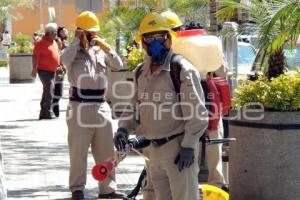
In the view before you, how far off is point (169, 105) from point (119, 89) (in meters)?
11.1

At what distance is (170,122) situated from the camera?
232 inches

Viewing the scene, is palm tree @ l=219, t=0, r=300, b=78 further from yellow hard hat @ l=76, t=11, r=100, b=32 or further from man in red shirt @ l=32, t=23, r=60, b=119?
man in red shirt @ l=32, t=23, r=60, b=119

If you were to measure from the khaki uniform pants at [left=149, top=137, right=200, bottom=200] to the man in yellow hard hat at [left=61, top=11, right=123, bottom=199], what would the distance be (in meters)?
2.48

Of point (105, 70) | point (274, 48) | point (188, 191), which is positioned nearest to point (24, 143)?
point (105, 70)

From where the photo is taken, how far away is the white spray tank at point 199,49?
7.38 meters

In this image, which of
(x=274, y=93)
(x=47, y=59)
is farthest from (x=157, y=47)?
(x=47, y=59)

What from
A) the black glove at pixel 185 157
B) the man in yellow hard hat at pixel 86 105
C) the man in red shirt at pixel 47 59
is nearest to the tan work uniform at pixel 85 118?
the man in yellow hard hat at pixel 86 105

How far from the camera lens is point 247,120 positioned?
7430 millimetres

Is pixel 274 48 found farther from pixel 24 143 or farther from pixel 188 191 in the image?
pixel 24 143

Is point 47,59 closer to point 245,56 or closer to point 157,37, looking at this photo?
point 245,56

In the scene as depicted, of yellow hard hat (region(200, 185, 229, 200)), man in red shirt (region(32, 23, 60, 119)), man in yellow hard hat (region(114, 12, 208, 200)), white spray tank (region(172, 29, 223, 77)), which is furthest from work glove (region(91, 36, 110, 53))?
man in red shirt (region(32, 23, 60, 119))

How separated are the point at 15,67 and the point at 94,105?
1940cm

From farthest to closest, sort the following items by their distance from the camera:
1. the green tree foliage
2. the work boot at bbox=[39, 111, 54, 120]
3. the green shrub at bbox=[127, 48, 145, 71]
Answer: the green tree foliage < the work boot at bbox=[39, 111, 54, 120] < the green shrub at bbox=[127, 48, 145, 71]

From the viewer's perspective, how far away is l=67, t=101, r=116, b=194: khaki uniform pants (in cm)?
838
